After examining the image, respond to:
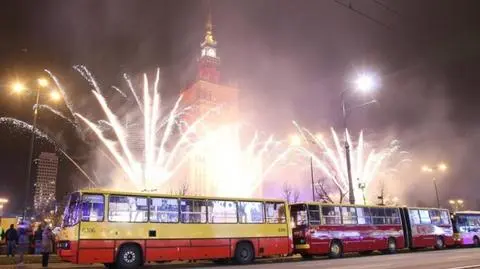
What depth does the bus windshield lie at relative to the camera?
1664 cm

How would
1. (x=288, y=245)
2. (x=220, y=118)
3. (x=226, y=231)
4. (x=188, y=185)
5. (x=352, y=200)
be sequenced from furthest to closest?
(x=220, y=118) → (x=188, y=185) → (x=352, y=200) → (x=288, y=245) → (x=226, y=231)

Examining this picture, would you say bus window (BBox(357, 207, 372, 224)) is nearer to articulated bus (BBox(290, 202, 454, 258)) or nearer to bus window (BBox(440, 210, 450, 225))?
articulated bus (BBox(290, 202, 454, 258))

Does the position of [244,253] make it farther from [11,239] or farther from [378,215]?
[11,239]

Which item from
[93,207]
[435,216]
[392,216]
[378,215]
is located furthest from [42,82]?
[435,216]

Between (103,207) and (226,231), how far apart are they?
19.5 ft

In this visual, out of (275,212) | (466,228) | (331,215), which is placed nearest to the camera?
(275,212)

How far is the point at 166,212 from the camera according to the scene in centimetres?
1856

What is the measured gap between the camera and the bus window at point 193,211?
19.1 m

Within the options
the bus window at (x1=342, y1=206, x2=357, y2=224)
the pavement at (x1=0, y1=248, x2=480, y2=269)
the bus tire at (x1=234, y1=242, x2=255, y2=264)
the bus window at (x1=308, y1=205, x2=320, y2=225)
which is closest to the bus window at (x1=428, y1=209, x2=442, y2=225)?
the bus window at (x1=342, y1=206, x2=357, y2=224)

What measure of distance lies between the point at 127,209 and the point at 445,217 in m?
26.5

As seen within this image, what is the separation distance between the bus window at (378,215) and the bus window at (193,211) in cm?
1294

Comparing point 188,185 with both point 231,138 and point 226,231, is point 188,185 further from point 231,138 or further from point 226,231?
point 226,231

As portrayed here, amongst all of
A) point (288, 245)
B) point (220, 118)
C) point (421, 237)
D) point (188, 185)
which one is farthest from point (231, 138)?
point (288, 245)

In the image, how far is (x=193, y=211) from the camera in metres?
19.4
